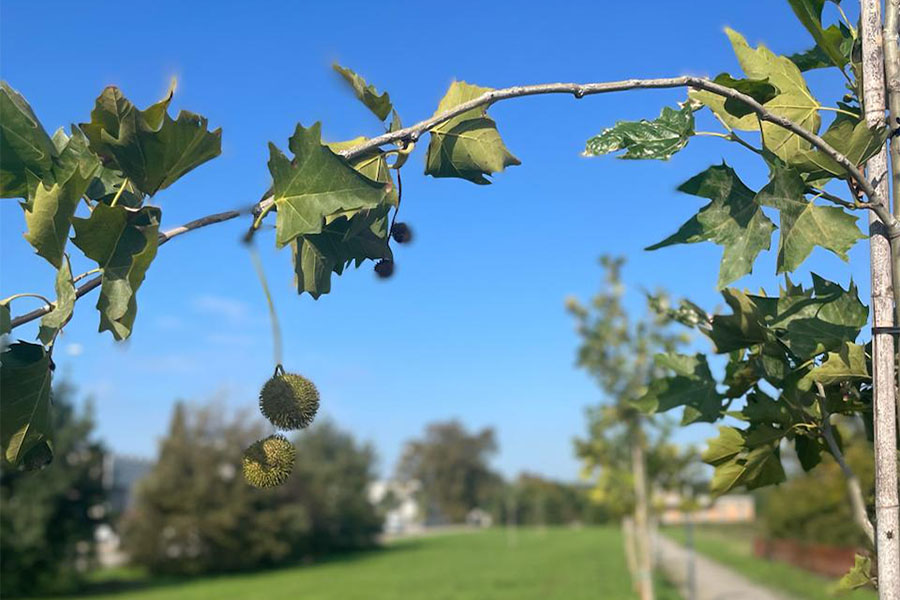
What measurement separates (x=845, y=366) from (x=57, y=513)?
35.3m

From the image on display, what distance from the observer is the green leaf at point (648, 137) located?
5.50 feet

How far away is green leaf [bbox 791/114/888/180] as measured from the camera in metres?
1.77

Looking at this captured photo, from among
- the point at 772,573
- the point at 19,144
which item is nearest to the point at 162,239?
the point at 19,144

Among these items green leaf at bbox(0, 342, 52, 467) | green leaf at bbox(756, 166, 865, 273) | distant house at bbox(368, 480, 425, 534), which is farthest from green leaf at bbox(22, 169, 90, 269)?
distant house at bbox(368, 480, 425, 534)

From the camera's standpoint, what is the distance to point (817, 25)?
1.97 metres

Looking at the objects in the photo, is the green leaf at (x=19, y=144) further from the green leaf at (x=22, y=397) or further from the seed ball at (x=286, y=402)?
the seed ball at (x=286, y=402)

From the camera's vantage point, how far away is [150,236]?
4.31ft

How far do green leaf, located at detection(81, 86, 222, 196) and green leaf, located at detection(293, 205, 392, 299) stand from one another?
36 centimetres

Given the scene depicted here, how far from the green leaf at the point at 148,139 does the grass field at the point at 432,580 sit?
21.1 meters

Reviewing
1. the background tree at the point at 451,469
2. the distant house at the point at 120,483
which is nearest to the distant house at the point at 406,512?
the background tree at the point at 451,469

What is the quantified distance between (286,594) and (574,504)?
Result: 75837 millimetres

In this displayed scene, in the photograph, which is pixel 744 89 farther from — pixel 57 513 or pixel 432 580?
pixel 57 513

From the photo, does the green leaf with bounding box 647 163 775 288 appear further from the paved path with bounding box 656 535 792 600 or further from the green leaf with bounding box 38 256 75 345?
the paved path with bounding box 656 535 792 600

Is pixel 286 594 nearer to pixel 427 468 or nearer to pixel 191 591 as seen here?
pixel 191 591
